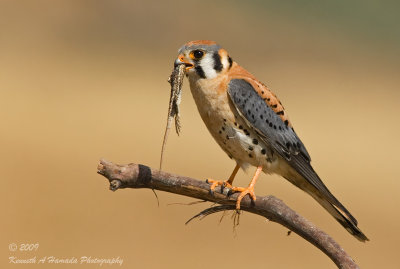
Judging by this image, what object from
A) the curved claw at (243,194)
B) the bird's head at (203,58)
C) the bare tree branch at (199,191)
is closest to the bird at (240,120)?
the bird's head at (203,58)

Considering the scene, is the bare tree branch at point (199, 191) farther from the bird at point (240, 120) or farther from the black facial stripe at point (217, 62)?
the black facial stripe at point (217, 62)

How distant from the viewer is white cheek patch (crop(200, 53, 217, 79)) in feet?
15.2

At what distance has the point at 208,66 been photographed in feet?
15.3

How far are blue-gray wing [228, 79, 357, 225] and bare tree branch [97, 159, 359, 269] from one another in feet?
3.34

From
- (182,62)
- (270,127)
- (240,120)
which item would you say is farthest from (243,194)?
(182,62)

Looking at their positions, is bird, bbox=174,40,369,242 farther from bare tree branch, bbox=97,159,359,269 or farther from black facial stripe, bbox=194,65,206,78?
bare tree branch, bbox=97,159,359,269

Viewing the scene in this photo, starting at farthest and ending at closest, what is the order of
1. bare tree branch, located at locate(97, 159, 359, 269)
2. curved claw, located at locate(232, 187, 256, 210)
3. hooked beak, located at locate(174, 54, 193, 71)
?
hooked beak, located at locate(174, 54, 193, 71)
curved claw, located at locate(232, 187, 256, 210)
bare tree branch, located at locate(97, 159, 359, 269)

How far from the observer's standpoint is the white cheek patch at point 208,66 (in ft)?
15.2

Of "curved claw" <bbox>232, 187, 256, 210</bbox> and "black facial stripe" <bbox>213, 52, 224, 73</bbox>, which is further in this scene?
"black facial stripe" <bbox>213, 52, 224, 73</bbox>

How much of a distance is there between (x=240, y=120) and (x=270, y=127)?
0.24 m

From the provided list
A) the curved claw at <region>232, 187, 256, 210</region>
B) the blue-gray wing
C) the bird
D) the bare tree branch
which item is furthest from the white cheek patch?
Result: the bare tree branch

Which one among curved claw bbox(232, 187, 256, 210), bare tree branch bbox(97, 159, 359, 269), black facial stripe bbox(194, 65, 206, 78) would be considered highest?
black facial stripe bbox(194, 65, 206, 78)

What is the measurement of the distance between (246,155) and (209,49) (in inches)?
27.6

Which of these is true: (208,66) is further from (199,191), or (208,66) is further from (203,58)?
(199,191)
